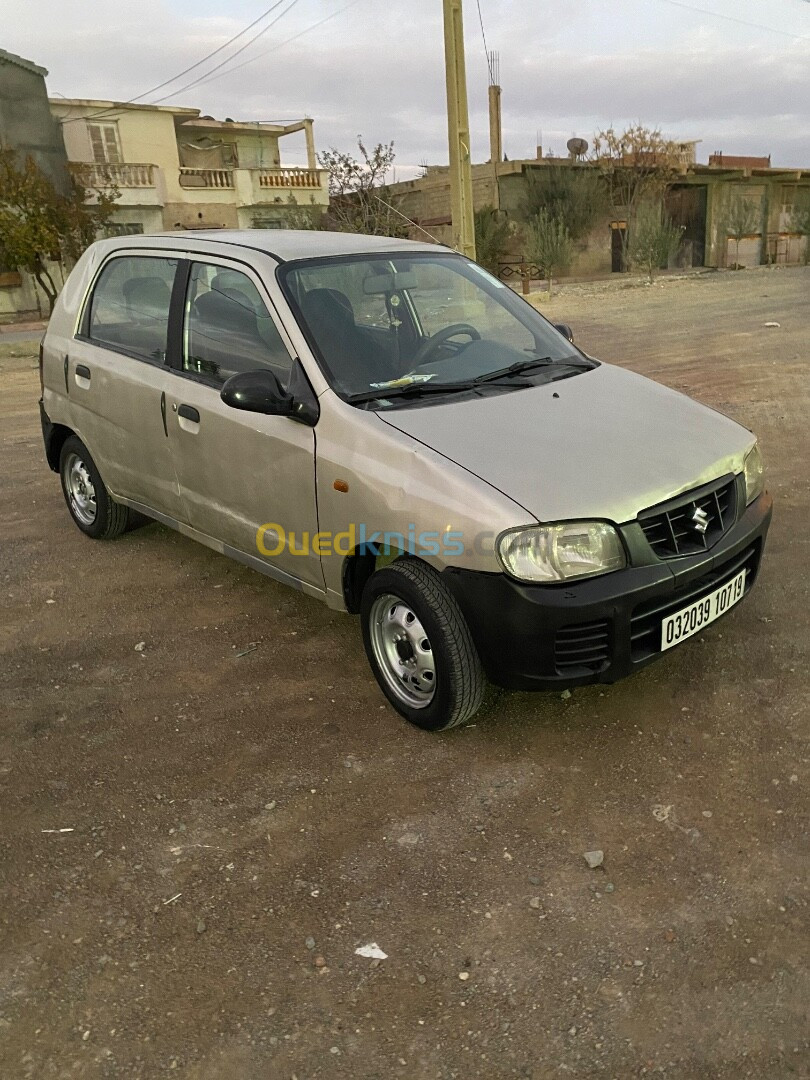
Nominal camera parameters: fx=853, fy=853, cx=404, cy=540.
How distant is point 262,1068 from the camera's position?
2064 mm

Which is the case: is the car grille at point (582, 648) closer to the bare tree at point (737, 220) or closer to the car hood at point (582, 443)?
the car hood at point (582, 443)

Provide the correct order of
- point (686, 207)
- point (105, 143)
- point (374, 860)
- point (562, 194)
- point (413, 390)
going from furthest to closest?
point (686, 207)
point (562, 194)
point (105, 143)
point (413, 390)
point (374, 860)

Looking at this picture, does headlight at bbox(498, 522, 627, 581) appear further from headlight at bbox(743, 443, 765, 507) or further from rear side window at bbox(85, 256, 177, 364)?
rear side window at bbox(85, 256, 177, 364)

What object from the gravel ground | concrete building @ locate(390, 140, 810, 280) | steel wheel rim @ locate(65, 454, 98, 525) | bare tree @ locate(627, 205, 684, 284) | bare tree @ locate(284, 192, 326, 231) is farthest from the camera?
concrete building @ locate(390, 140, 810, 280)

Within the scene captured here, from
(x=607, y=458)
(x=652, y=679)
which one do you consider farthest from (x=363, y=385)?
(x=652, y=679)

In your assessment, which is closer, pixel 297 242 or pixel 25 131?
pixel 297 242

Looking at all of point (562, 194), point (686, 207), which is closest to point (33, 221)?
point (562, 194)

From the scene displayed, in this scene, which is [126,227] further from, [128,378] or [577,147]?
[128,378]

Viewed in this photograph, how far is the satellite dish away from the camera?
40250 millimetres

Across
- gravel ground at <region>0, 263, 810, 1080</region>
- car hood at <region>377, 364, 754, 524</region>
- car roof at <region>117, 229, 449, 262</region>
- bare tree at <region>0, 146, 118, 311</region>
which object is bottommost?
gravel ground at <region>0, 263, 810, 1080</region>

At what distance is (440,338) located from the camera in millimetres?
4000

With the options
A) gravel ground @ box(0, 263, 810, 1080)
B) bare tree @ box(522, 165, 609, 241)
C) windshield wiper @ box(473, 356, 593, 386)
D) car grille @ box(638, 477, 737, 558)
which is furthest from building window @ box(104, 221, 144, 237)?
car grille @ box(638, 477, 737, 558)

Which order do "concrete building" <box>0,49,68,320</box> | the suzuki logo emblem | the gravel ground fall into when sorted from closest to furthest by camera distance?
the gravel ground
the suzuki logo emblem
"concrete building" <box>0,49,68,320</box>

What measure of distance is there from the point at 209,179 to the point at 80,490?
33.0m
